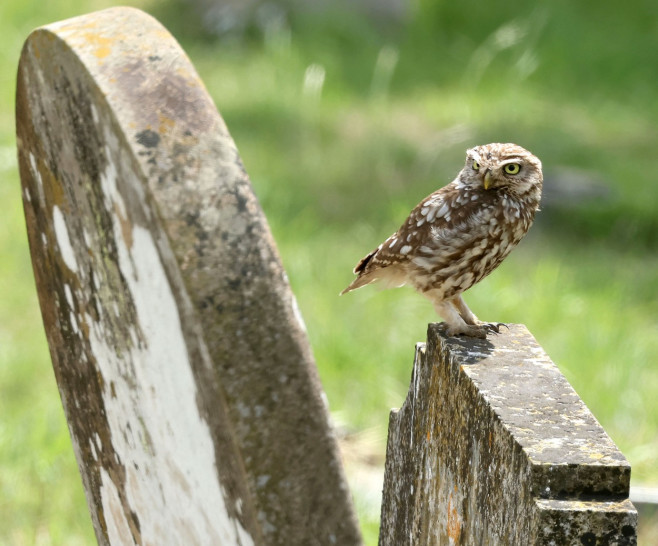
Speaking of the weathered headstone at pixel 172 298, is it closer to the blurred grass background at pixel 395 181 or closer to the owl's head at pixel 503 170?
the owl's head at pixel 503 170

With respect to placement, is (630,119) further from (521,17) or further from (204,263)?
(204,263)

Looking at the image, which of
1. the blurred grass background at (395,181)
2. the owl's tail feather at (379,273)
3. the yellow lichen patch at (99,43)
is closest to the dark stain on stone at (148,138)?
the yellow lichen patch at (99,43)

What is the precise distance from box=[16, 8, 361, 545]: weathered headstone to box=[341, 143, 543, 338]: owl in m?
0.71

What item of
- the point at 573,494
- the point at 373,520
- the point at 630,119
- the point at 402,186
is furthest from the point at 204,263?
the point at 630,119

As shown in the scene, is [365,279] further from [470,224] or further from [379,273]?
[470,224]

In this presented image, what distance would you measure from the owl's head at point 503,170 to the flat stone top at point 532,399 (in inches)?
14.4

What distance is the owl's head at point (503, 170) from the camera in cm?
222

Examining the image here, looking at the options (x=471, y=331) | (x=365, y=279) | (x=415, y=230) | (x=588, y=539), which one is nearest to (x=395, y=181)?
(x=365, y=279)

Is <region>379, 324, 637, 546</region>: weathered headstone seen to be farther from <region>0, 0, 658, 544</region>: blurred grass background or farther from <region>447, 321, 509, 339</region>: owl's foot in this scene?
<region>0, 0, 658, 544</region>: blurred grass background

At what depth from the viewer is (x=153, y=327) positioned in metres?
1.79

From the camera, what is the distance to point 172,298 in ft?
5.38

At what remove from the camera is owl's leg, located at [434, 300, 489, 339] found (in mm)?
2016

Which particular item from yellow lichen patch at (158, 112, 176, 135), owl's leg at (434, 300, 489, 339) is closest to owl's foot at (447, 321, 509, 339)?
Answer: owl's leg at (434, 300, 489, 339)

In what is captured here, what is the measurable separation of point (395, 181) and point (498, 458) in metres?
6.36
